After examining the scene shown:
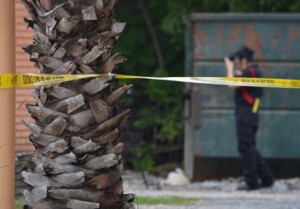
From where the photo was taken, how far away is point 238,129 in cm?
1195

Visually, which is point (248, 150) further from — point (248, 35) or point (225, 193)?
point (248, 35)

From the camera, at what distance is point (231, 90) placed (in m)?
13.5

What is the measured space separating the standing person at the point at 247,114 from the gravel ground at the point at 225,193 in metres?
0.31

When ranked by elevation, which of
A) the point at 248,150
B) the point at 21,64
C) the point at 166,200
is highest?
the point at 21,64

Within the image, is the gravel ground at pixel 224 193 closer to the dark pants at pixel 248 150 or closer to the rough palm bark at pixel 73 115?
the dark pants at pixel 248 150

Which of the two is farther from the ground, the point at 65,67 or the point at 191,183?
the point at 65,67

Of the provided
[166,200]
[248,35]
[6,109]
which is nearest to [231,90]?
[248,35]

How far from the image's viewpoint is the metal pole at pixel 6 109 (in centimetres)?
517

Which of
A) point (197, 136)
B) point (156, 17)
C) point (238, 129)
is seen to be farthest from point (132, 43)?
point (238, 129)

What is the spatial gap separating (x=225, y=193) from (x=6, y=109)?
6.94 metres

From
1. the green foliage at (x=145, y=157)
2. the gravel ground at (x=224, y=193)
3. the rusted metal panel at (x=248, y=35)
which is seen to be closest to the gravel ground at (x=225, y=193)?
the gravel ground at (x=224, y=193)

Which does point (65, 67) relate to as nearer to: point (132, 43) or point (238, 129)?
point (238, 129)

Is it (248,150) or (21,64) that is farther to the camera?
(248,150)

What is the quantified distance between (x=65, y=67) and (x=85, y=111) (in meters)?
0.27
